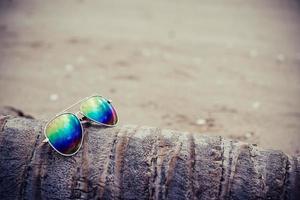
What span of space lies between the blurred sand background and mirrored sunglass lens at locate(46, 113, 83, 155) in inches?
79.4

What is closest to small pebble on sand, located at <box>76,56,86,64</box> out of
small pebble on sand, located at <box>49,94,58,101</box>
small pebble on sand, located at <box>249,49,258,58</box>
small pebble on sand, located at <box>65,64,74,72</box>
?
small pebble on sand, located at <box>65,64,74,72</box>

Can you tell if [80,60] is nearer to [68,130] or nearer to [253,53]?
[253,53]

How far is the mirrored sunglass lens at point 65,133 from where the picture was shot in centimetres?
192

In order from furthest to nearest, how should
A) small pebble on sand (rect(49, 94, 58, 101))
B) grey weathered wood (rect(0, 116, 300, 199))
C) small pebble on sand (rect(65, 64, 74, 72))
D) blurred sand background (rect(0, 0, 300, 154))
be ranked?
small pebble on sand (rect(65, 64, 74, 72)) → small pebble on sand (rect(49, 94, 58, 101)) → blurred sand background (rect(0, 0, 300, 154)) → grey weathered wood (rect(0, 116, 300, 199))

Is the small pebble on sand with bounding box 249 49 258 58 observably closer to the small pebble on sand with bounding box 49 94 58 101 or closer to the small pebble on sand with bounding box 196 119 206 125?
the small pebble on sand with bounding box 196 119 206 125

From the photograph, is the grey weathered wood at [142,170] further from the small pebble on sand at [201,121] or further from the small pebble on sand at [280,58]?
the small pebble on sand at [280,58]

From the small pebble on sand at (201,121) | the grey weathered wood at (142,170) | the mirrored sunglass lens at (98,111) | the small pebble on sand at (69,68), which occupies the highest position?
the small pebble on sand at (69,68)

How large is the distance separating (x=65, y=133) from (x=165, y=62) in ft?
12.3

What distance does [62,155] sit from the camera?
6.45ft

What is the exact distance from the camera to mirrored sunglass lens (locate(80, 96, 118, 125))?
2.12 metres

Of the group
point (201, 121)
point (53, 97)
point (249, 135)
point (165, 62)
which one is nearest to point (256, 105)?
point (249, 135)

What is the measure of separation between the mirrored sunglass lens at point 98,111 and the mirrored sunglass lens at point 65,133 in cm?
12

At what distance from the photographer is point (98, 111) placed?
7.02ft

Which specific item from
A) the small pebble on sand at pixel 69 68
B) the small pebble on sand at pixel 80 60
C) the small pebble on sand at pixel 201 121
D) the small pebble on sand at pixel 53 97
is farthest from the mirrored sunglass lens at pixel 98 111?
the small pebble on sand at pixel 80 60
